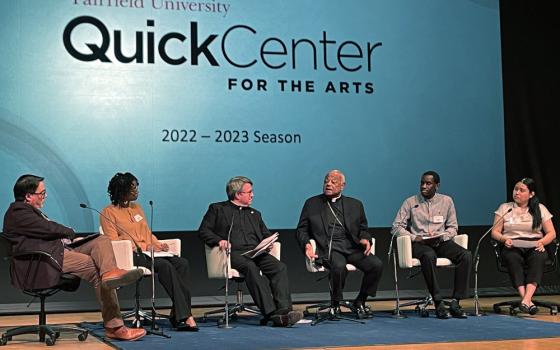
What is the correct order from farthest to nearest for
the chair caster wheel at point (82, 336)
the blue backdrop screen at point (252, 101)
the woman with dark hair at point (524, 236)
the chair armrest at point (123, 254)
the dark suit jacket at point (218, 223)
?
1. the blue backdrop screen at point (252, 101)
2. the woman with dark hair at point (524, 236)
3. the dark suit jacket at point (218, 223)
4. the chair armrest at point (123, 254)
5. the chair caster wheel at point (82, 336)

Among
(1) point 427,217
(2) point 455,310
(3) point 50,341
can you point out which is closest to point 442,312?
(2) point 455,310

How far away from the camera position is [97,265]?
215 inches

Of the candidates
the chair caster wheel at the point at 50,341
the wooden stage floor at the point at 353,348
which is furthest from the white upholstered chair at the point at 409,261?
the chair caster wheel at the point at 50,341

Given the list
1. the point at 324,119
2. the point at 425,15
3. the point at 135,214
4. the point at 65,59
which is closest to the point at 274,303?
the point at 135,214

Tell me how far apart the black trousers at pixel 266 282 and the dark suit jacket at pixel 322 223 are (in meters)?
0.35

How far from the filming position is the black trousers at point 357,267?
6586 mm

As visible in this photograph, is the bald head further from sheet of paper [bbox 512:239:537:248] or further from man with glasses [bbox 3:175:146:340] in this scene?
man with glasses [bbox 3:175:146:340]

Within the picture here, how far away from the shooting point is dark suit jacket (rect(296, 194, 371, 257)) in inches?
267

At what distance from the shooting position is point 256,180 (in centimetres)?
782

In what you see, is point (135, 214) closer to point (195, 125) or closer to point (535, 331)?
point (195, 125)

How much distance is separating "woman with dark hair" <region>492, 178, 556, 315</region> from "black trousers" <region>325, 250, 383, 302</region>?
3.35ft

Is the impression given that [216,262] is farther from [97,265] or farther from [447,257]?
[447,257]

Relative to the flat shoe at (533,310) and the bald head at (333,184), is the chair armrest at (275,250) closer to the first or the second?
the bald head at (333,184)

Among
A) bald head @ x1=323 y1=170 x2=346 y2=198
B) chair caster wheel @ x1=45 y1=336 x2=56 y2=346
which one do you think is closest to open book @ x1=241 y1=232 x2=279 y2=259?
bald head @ x1=323 y1=170 x2=346 y2=198
